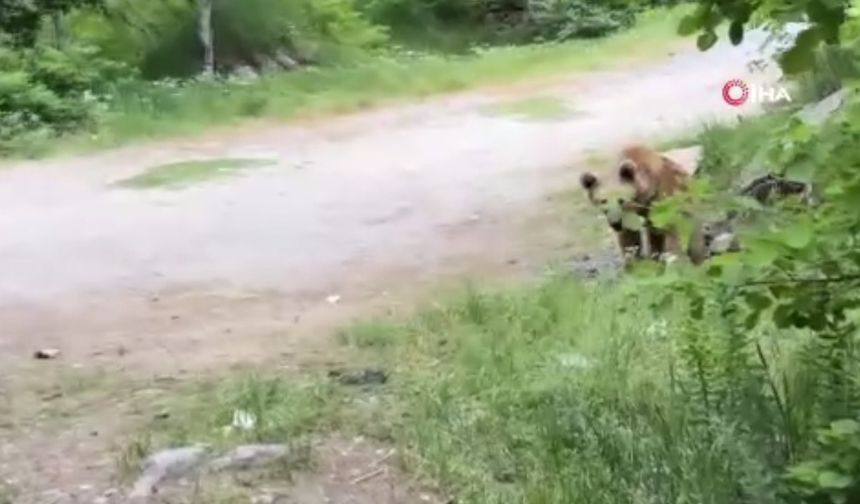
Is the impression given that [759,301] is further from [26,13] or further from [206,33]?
[206,33]

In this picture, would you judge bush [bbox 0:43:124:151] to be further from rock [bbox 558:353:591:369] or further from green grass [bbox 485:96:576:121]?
rock [bbox 558:353:591:369]

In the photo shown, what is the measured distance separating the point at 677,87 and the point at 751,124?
6.64 meters

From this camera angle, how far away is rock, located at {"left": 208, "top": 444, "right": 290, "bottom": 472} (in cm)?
455

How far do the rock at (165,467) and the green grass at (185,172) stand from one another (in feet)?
21.8

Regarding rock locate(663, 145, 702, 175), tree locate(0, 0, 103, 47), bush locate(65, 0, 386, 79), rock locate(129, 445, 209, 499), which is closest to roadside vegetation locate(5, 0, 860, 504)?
rock locate(129, 445, 209, 499)

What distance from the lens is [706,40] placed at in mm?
3057

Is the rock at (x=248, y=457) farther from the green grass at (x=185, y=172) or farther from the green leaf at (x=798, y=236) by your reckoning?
the green grass at (x=185, y=172)

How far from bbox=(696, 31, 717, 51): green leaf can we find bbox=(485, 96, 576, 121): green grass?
11.1 m

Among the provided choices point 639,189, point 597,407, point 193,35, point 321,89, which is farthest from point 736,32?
point 193,35

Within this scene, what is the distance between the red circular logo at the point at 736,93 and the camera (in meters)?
13.9

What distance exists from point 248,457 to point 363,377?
118 cm

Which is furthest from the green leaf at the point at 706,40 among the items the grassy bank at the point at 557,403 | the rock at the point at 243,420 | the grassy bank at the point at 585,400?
the rock at the point at 243,420

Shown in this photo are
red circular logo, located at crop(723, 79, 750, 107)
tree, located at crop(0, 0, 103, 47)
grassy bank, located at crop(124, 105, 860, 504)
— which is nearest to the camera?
grassy bank, located at crop(124, 105, 860, 504)

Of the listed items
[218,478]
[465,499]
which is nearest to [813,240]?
[465,499]
